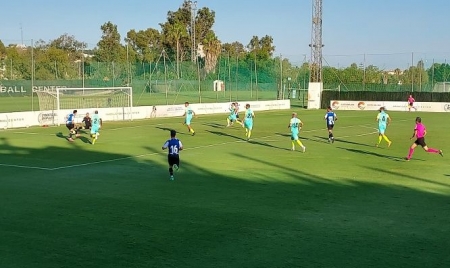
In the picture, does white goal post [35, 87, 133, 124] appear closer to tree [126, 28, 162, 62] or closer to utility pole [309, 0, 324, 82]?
utility pole [309, 0, 324, 82]

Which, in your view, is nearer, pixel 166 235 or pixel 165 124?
pixel 166 235

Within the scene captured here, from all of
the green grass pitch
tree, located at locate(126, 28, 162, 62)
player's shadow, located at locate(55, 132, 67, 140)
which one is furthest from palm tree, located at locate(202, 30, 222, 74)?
the green grass pitch

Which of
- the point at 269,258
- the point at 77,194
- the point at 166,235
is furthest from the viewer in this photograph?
the point at 77,194

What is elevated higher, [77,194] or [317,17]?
[317,17]

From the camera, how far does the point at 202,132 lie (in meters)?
32.6

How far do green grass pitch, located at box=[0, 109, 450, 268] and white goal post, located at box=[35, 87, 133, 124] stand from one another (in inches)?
618

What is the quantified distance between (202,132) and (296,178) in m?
16.5

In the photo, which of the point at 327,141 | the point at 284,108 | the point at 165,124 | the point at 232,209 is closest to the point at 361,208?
the point at 232,209

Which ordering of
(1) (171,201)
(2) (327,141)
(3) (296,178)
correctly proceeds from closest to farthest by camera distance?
(1) (171,201) → (3) (296,178) → (2) (327,141)

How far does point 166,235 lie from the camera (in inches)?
397

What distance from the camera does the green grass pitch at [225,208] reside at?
8922 mm

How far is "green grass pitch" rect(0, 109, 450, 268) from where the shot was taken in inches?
351

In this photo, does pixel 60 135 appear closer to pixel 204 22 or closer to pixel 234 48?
pixel 204 22

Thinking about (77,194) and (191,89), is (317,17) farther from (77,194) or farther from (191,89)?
(77,194)
